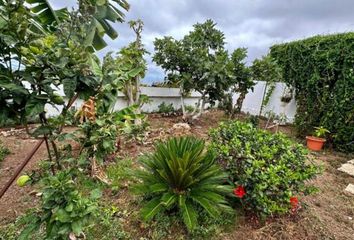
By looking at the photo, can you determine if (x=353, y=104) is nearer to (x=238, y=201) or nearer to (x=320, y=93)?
(x=320, y=93)

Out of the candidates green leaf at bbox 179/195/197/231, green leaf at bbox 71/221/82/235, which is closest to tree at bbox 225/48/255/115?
green leaf at bbox 179/195/197/231

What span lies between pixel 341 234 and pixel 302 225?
0.44 metres

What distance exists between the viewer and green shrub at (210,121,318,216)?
7.95ft

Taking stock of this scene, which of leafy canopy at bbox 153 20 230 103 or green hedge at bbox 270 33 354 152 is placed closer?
green hedge at bbox 270 33 354 152

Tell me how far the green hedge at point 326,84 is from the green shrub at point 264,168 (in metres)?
4.00

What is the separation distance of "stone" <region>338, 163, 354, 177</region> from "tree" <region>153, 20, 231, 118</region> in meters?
3.17

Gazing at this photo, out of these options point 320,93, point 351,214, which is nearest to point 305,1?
point 320,93

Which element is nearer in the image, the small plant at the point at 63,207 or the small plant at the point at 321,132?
the small plant at the point at 63,207

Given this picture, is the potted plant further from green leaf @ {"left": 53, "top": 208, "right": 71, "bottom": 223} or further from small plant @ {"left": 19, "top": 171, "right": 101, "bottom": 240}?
green leaf @ {"left": 53, "top": 208, "right": 71, "bottom": 223}

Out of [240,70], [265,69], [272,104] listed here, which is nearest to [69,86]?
[240,70]

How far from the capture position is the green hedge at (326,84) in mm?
5805

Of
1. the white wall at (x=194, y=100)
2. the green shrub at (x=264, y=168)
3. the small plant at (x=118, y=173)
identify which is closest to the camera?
the green shrub at (x=264, y=168)

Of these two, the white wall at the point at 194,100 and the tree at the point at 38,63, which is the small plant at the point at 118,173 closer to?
the tree at the point at 38,63

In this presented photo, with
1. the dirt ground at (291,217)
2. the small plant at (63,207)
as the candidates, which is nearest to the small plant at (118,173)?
the dirt ground at (291,217)
